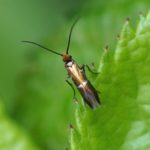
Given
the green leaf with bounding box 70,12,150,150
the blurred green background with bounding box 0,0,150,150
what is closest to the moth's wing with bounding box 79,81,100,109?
the green leaf with bounding box 70,12,150,150

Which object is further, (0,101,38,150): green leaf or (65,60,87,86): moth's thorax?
(65,60,87,86): moth's thorax

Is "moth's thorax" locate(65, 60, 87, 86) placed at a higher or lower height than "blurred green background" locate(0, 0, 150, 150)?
higher

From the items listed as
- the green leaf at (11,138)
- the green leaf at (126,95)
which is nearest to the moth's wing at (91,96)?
the green leaf at (126,95)

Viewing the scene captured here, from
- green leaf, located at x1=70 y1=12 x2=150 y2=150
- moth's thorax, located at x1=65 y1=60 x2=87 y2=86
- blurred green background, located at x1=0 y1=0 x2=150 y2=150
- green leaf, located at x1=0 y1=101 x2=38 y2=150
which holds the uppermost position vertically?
green leaf, located at x1=70 y1=12 x2=150 y2=150

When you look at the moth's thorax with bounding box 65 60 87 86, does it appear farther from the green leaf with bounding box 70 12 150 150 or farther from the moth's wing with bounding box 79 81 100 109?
the green leaf with bounding box 70 12 150 150

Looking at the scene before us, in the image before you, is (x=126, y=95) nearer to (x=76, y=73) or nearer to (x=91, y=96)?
(x=91, y=96)

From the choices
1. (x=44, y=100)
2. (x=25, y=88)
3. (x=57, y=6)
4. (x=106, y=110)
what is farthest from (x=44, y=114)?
(x=57, y=6)

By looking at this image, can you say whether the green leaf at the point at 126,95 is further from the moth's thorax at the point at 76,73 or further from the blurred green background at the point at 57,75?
the blurred green background at the point at 57,75
